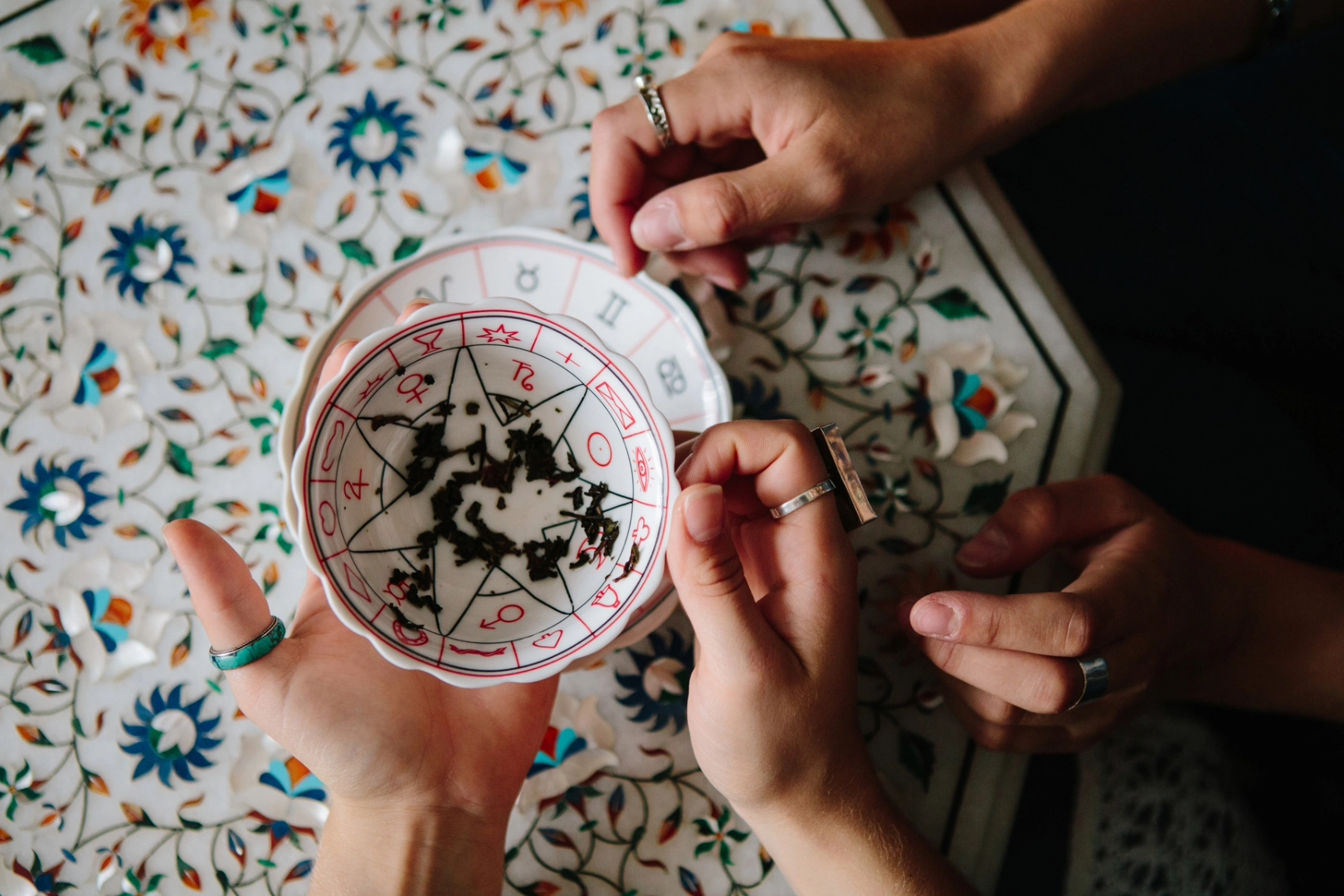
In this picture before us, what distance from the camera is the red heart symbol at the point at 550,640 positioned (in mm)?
788

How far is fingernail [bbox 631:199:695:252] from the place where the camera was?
877 mm

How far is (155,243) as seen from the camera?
1008 mm

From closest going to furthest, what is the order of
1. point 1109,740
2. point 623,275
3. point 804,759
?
point 804,759 < point 623,275 < point 1109,740

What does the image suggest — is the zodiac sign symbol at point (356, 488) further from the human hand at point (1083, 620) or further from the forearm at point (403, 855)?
the human hand at point (1083, 620)

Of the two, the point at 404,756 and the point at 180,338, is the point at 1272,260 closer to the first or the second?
the point at 404,756

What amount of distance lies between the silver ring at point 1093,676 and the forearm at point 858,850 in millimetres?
244

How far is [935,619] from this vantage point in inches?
30.7

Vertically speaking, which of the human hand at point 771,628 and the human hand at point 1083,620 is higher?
the human hand at point 771,628

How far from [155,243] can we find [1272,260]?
1.61 m

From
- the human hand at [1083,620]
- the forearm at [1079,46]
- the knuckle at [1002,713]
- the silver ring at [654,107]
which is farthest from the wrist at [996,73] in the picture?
the knuckle at [1002,713]

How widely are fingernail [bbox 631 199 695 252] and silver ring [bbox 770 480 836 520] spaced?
35 centimetres

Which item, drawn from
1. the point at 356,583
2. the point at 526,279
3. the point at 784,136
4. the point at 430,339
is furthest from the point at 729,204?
the point at 356,583

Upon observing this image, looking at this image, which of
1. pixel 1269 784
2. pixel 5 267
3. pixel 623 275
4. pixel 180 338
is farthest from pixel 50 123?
pixel 1269 784

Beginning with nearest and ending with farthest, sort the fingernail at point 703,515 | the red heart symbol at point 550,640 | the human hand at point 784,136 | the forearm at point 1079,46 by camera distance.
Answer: the fingernail at point 703,515 → the red heart symbol at point 550,640 → the human hand at point 784,136 → the forearm at point 1079,46
